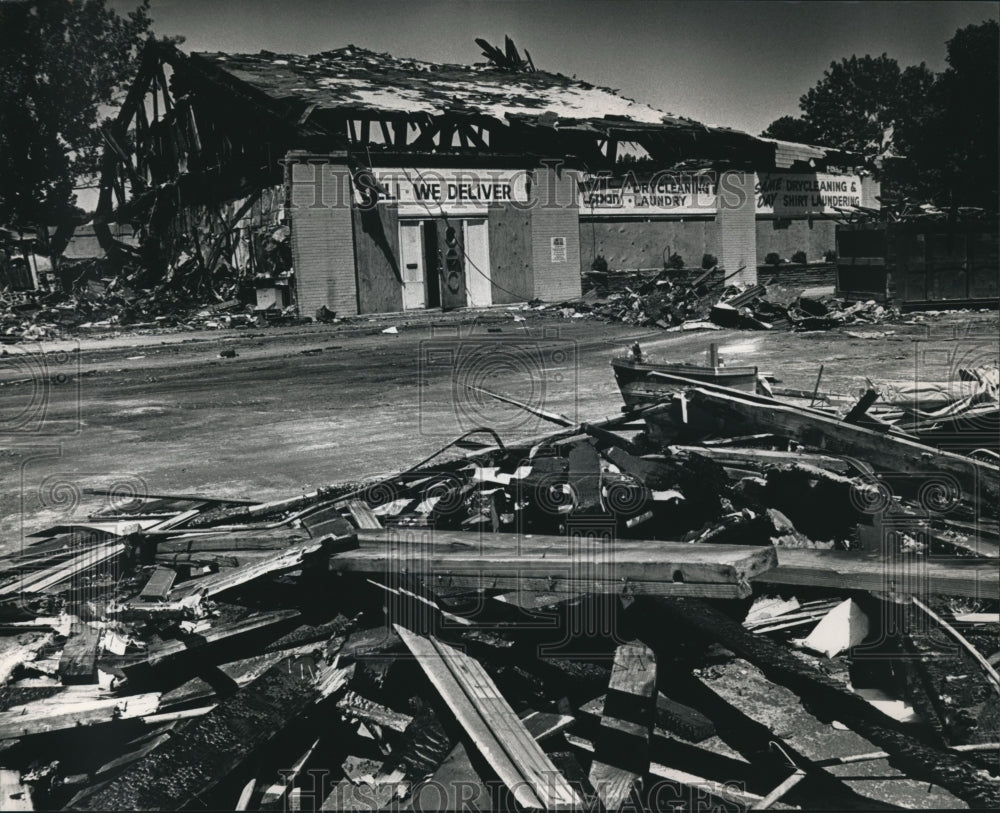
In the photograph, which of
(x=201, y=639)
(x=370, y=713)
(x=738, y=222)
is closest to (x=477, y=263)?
(x=738, y=222)

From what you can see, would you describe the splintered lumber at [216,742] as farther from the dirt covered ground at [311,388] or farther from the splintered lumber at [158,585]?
the dirt covered ground at [311,388]

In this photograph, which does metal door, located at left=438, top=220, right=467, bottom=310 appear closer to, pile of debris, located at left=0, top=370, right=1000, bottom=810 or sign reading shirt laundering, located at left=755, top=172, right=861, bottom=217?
sign reading shirt laundering, located at left=755, top=172, right=861, bottom=217

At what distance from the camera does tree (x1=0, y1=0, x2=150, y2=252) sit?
30.1 metres

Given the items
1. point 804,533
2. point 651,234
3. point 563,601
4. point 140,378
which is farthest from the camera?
point 651,234

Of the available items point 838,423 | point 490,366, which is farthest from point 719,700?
point 490,366

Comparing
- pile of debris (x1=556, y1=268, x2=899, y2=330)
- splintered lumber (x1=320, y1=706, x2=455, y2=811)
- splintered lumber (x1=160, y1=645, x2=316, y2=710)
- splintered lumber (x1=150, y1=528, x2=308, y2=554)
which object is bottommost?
splintered lumber (x1=320, y1=706, x2=455, y2=811)

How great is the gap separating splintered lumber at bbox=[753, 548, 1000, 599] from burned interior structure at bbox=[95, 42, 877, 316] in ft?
59.1

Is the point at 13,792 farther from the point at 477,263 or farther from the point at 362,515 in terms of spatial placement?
the point at 477,263

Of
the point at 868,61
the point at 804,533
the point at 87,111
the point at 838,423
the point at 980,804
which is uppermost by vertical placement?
the point at 868,61

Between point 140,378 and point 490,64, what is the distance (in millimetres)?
22019

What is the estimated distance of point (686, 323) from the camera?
680 inches

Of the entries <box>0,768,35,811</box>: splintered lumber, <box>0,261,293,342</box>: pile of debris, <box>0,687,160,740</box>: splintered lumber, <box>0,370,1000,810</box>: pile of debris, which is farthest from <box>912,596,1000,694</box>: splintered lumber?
<box>0,261,293,342</box>: pile of debris

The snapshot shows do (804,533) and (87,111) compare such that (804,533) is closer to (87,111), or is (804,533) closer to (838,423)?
(838,423)

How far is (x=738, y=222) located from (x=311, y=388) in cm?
1859
